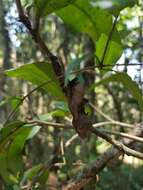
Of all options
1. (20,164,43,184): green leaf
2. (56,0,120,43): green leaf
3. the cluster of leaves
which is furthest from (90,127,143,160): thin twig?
(20,164,43,184): green leaf

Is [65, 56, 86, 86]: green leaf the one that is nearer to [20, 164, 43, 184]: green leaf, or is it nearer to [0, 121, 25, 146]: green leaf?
[0, 121, 25, 146]: green leaf

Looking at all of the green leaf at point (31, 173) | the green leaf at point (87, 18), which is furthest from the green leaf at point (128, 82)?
the green leaf at point (31, 173)

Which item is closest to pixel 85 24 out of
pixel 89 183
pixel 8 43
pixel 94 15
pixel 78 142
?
pixel 94 15

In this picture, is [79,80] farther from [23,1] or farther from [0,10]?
[0,10]

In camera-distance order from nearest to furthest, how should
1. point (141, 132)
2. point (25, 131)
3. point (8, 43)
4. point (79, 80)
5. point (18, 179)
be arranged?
point (79, 80) < point (25, 131) < point (18, 179) < point (141, 132) < point (8, 43)

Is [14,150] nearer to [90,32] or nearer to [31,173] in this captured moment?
[31,173]

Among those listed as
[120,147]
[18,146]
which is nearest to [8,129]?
[18,146]
